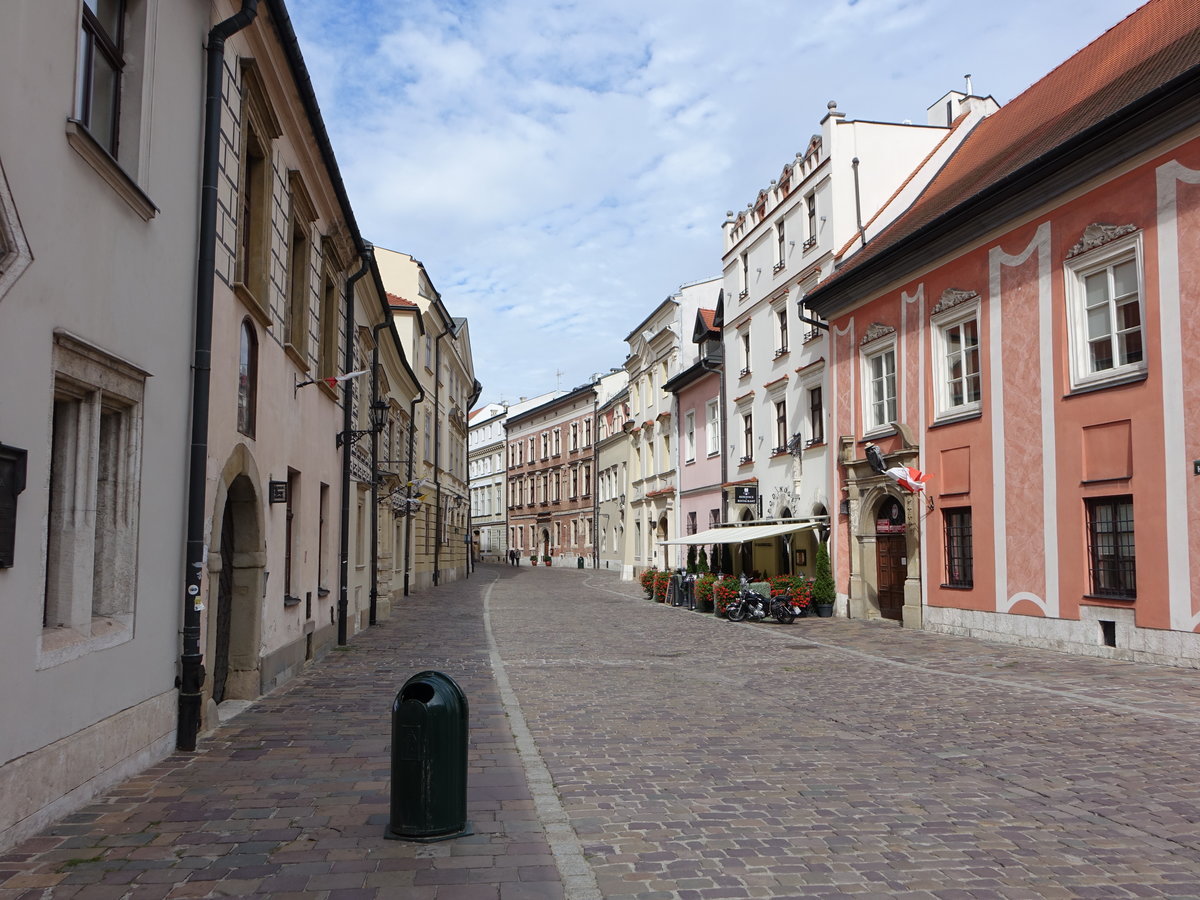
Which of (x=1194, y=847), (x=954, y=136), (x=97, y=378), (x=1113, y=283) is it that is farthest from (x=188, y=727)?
(x=954, y=136)

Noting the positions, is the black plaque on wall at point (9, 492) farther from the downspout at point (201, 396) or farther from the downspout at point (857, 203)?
the downspout at point (857, 203)

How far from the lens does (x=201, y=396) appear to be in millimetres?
7973

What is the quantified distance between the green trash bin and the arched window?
499cm

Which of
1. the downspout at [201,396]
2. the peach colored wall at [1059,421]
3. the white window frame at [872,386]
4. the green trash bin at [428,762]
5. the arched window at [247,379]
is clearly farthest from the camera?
the white window frame at [872,386]

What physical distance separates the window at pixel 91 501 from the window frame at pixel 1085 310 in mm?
13352

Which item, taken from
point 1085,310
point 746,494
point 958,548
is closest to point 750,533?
point 746,494

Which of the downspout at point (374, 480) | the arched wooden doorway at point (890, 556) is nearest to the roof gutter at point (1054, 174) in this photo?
the arched wooden doorway at point (890, 556)

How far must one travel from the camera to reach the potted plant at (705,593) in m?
25.5

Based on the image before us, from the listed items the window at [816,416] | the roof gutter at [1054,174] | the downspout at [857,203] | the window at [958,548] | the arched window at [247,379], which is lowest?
the window at [958,548]

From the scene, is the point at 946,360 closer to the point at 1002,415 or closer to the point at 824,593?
the point at 1002,415

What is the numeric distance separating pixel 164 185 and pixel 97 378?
6.73 ft

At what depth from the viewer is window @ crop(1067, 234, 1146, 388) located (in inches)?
568

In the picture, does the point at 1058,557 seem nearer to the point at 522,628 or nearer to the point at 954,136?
the point at 522,628

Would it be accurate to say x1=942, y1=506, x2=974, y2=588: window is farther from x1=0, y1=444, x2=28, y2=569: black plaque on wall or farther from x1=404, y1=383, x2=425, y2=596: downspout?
x1=404, y1=383, x2=425, y2=596: downspout
